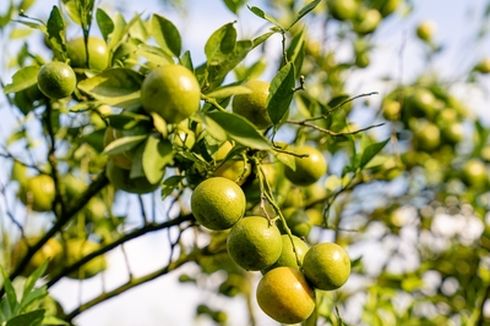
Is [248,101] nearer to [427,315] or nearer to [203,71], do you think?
[203,71]

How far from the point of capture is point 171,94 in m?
0.83

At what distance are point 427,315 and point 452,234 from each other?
38cm

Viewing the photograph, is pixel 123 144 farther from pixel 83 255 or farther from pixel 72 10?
pixel 83 255

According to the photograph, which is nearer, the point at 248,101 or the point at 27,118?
the point at 248,101

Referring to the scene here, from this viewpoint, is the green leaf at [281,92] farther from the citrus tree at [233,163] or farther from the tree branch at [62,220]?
the tree branch at [62,220]

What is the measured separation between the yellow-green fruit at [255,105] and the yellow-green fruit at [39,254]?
0.74 meters

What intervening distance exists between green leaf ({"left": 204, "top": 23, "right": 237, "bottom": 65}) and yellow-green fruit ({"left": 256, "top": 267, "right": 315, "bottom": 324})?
0.31 meters

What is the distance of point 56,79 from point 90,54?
0.18 meters

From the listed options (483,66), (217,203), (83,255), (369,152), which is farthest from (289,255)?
(483,66)

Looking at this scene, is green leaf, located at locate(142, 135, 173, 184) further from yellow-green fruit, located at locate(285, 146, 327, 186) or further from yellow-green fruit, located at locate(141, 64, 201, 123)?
yellow-green fruit, located at locate(285, 146, 327, 186)

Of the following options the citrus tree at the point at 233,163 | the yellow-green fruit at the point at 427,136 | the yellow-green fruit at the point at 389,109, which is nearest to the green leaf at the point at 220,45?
the citrus tree at the point at 233,163

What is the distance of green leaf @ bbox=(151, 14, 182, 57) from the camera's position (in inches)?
42.3

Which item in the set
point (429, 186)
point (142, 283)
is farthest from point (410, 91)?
point (142, 283)

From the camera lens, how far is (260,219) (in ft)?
3.36
